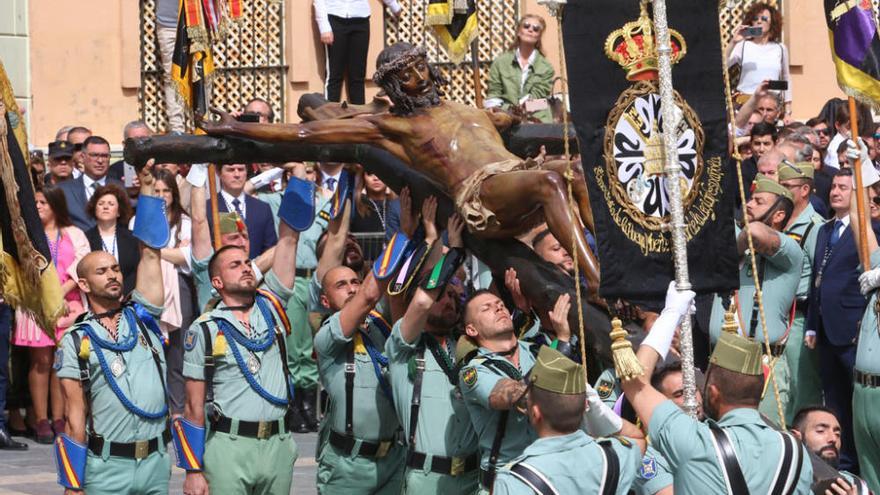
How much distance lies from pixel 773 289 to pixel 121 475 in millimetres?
4260

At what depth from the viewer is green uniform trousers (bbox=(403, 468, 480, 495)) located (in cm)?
975

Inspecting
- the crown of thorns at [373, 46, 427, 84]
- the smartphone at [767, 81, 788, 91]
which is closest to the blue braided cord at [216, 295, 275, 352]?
the crown of thorns at [373, 46, 427, 84]

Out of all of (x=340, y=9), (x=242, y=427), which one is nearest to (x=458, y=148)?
(x=242, y=427)

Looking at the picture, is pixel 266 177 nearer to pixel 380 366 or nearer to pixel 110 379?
pixel 380 366

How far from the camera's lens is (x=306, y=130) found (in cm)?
1021

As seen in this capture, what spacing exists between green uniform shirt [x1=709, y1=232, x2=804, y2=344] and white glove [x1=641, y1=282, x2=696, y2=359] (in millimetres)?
4143

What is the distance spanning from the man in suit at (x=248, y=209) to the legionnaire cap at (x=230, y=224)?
55.5 inches

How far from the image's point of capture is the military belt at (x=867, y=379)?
11.1 m

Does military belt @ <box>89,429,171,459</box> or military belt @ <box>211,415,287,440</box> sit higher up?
military belt @ <box>211,415,287,440</box>

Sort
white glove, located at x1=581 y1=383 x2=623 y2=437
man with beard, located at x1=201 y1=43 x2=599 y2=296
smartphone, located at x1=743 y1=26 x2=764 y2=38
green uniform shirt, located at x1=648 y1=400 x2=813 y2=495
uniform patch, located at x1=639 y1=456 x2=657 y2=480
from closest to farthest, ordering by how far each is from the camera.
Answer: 1. green uniform shirt, located at x1=648 y1=400 x2=813 y2=495
2. white glove, located at x1=581 y1=383 x2=623 y2=437
3. uniform patch, located at x1=639 y1=456 x2=657 y2=480
4. man with beard, located at x1=201 y1=43 x2=599 y2=296
5. smartphone, located at x1=743 y1=26 x2=764 y2=38

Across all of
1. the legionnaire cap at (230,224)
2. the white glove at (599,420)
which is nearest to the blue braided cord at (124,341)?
the legionnaire cap at (230,224)

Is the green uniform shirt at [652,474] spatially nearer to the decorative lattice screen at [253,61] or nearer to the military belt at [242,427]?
the military belt at [242,427]

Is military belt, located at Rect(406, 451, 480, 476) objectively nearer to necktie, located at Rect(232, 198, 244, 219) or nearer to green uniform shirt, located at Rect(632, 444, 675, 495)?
green uniform shirt, located at Rect(632, 444, 675, 495)

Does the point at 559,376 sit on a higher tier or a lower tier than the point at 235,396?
higher
